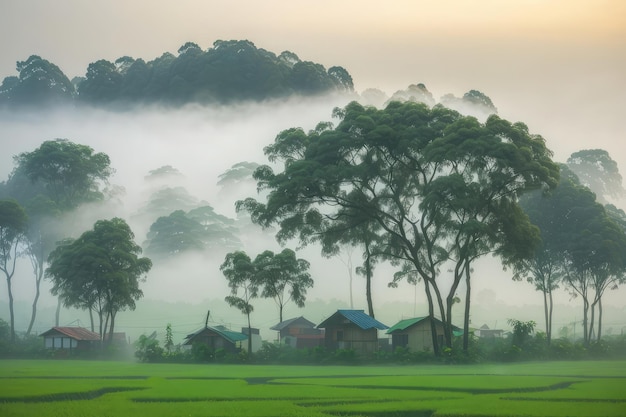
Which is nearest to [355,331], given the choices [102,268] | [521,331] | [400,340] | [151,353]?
[400,340]

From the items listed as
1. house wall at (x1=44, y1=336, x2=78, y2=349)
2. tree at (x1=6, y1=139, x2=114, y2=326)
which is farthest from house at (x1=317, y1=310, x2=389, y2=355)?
tree at (x1=6, y1=139, x2=114, y2=326)

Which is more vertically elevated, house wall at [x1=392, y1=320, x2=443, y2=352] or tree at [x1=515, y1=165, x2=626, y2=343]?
tree at [x1=515, y1=165, x2=626, y2=343]

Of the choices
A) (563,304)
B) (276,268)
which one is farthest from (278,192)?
(563,304)

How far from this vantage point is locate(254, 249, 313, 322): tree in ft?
211

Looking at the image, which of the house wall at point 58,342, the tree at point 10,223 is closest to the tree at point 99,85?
the tree at point 10,223

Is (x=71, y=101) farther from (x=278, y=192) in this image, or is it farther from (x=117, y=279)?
(x=278, y=192)

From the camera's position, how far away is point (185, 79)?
476 ft

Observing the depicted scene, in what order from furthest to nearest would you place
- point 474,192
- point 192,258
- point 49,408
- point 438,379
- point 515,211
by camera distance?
point 192,258
point 515,211
point 474,192
point 438,379
point 49,408

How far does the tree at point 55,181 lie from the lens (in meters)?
93.3

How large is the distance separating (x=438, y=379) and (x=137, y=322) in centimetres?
9252

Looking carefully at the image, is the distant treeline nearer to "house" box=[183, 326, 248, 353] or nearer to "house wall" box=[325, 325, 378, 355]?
"house" box=[183, 326, 248, 353]

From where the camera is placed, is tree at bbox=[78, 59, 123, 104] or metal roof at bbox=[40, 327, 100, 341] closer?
metal roof at bbox=[40, 327, 100, 341]

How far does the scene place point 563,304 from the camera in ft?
532

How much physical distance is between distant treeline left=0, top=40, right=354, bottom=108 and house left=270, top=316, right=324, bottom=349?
67.4m
